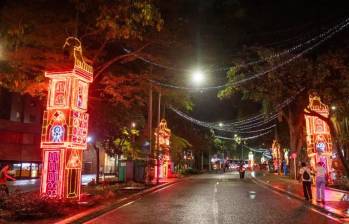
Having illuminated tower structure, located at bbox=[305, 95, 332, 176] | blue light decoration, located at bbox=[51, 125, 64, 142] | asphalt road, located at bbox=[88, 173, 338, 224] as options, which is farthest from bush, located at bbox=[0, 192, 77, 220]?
illuminated tower structure, located at bbox=[305, 95, 332, 176]

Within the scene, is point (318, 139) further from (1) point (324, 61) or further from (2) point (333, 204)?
(2) point (333, 204)

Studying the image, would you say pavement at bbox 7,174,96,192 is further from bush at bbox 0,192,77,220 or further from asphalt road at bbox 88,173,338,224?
asphalt road at bbox 88,173,338,224

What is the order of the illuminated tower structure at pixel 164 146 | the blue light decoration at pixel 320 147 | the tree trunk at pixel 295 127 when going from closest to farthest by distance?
the blue light decoration at pixel 320 147 → the illuminated tower structure at pixel 164 146 → the tree trunk at pixel 295 127

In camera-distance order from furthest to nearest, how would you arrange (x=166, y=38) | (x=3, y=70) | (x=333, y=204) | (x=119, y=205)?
1. (x=166, y=38)
2. (x=119, y=205)
3. (x=333, y=204)
4. (x=3, y=70)

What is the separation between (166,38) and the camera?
18.5m

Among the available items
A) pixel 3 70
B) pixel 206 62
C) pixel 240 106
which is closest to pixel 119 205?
pixel 3 70

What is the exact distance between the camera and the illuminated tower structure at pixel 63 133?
15273 mm

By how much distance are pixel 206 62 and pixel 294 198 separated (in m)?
8.81

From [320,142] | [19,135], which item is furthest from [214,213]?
[19,135]

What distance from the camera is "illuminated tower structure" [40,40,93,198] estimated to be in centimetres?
1527

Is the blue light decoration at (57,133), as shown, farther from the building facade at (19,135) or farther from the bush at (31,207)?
the building facade at (19,135)

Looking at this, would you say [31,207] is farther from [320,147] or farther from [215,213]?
[320,147]

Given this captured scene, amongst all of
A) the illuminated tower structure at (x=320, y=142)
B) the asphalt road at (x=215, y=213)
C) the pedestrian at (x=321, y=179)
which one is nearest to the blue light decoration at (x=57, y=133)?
the asphalt road at (x=215, y=213)

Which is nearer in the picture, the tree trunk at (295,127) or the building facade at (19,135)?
the tree trunk at (295,127)
